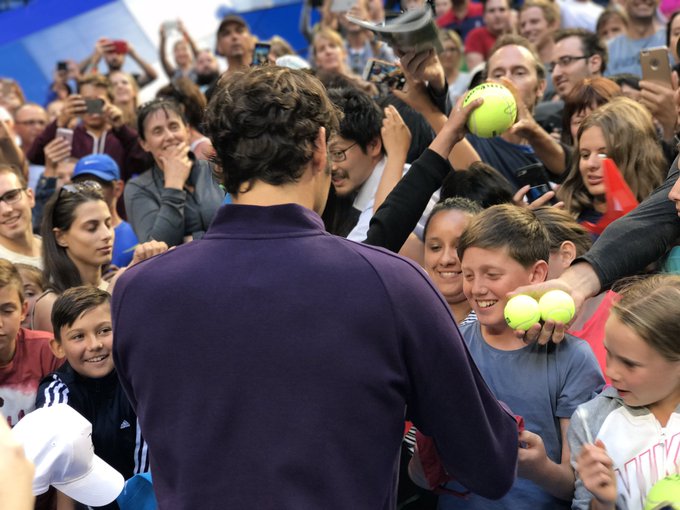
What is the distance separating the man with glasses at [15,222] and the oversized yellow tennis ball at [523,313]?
10.8 ft

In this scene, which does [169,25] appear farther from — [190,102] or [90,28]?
[190,102]

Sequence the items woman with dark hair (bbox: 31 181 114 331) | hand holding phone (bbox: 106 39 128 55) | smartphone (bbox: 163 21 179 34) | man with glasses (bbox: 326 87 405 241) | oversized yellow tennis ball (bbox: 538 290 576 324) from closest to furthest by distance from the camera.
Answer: oversized yellow tennis ball (bbox: 538 290 576 324) → man with glasses (bbox: 326 87 405 241) → woman with dark hair (bbox: 31 181 114 331) → hand holding phone (bbox: 106 39 128 55) → smartphone (bbox: 163 21 179 34)

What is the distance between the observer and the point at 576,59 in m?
6.26

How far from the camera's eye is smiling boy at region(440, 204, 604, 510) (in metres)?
3.06

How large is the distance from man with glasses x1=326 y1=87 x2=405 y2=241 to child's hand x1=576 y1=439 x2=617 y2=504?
195 cm

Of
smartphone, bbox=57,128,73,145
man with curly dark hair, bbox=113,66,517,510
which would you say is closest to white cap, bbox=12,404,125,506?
man with curly dark hair, bbox=113,66,517,510

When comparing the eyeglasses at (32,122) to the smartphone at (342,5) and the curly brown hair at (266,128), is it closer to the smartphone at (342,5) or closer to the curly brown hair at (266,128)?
the smartphone at (342,5)

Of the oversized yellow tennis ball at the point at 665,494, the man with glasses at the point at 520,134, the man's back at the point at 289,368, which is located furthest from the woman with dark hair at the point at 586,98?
the man's back at the point at 289,368

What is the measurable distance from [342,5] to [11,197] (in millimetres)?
4960

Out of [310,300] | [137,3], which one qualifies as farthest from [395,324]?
[137,3]

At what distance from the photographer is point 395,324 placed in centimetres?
204

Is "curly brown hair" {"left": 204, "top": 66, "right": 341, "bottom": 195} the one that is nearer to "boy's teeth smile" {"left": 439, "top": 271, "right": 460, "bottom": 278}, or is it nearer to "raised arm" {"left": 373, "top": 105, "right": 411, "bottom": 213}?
"boy's teeth smile" {"left": 439, "top": 271, "right": 460, "bottom": 278}

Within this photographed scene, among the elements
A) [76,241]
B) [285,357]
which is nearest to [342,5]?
[76,241]

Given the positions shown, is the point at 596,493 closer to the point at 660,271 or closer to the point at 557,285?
the point at 557,285
